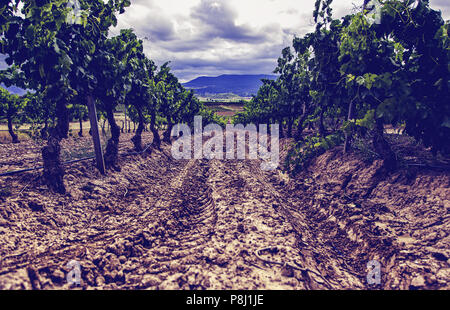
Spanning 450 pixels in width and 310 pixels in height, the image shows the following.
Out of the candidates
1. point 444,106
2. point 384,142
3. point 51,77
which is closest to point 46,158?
point 51,77

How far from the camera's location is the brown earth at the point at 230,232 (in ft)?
15.4

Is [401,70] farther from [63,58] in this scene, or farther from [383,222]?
[63,58]

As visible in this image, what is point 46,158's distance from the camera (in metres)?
8.68

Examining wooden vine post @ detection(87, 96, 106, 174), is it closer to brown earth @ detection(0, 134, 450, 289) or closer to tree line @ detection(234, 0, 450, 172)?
brown earth @ detection(0, 134, 450, 289)

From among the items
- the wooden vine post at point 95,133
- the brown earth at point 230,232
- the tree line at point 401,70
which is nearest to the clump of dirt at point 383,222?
the brown earth at point 230,232

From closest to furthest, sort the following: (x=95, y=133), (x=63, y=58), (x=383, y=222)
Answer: (x=383, y=222), (x=63, y=58), (x=95, y=133)

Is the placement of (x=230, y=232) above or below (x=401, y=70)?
below

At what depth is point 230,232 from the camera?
21.1 feet

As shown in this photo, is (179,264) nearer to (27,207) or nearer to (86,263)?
(86,263)

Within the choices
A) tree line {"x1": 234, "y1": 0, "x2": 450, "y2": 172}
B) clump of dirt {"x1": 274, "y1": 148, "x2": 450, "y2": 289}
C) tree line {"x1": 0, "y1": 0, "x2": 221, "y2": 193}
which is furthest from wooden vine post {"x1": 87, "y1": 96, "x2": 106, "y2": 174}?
tree line {"x1": 234, "y1": 0, "x2": 450, "y2": 172}

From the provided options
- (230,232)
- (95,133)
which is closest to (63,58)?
(95,133)

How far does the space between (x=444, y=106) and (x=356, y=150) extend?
488 cm

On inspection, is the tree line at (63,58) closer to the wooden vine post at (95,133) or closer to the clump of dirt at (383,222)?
the wooden vine post at (95,133)
